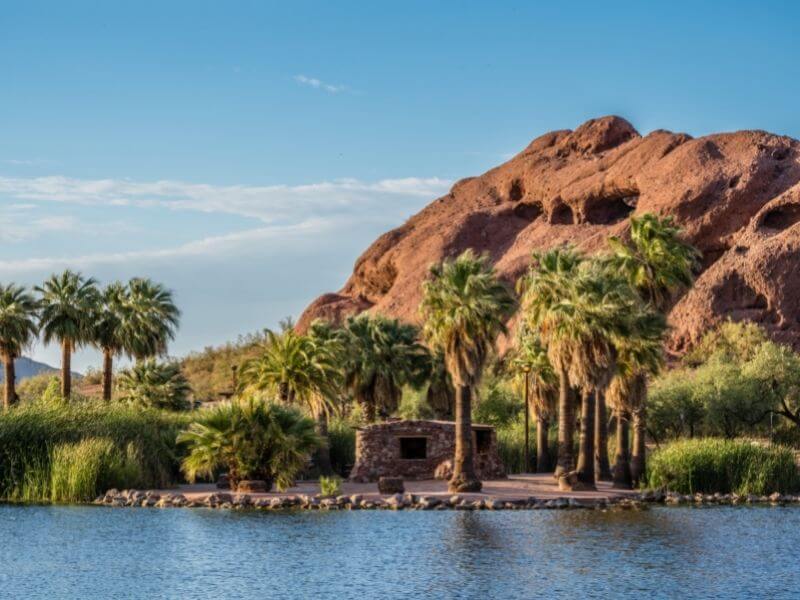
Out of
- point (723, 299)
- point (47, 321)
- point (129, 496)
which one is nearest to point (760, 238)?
point (723, 299)

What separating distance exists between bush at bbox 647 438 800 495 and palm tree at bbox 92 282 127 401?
28211 mm

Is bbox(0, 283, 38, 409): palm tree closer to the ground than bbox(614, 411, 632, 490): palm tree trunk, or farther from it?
farther from it

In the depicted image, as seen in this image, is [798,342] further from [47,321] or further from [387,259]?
[47,321]

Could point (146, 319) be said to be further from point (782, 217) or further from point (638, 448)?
point (782, 217)

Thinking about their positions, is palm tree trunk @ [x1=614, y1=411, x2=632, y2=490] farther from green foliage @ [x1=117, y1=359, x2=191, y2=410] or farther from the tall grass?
green foliage @ [x1=117, y1=359, x2=191, y2=410]

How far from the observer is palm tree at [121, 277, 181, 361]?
59.0 metres

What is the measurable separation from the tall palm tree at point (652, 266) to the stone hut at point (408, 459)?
729 cm

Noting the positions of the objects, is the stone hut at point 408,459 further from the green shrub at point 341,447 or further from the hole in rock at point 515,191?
the hole in rock at point 515,191

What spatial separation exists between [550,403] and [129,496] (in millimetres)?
23489

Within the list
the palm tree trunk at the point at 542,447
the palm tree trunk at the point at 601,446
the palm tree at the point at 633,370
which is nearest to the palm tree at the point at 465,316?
the palm tree at the point at 633,370

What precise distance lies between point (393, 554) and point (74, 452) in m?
15.8

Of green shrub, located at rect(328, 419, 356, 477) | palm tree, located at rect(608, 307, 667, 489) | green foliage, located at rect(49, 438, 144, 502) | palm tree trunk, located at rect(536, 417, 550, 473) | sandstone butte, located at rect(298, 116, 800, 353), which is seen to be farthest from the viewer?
sandstone butte, located at rect(298, 116, 800, 353)

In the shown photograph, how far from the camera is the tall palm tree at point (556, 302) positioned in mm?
41844

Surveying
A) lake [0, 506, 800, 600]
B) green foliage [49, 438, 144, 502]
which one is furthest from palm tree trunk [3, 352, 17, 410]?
lake [0, 506, 800, 600]
